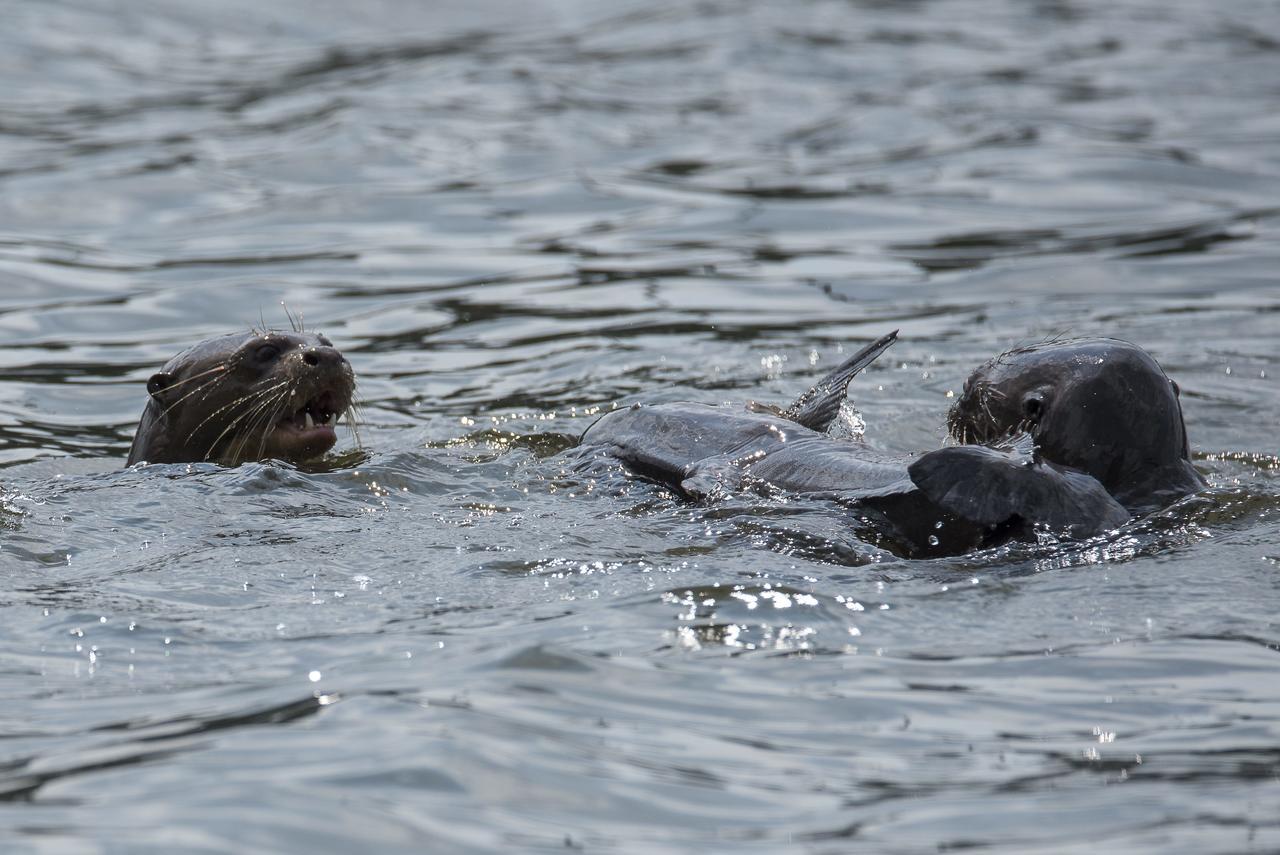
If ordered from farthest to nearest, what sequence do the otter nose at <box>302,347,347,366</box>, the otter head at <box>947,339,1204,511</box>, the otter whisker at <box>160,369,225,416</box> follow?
1. the otter whisker at <box>160,369,225,416</box>
2. the otter nose at <box>302,347,347,366</box>
3. the otter head at <box>947,339,1204,511</box>

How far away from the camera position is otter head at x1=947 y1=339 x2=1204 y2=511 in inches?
202

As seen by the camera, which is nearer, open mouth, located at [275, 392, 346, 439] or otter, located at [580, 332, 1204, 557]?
otter, located at [580, 332, 1204, 557]

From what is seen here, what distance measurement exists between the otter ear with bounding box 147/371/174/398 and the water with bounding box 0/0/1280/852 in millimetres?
499

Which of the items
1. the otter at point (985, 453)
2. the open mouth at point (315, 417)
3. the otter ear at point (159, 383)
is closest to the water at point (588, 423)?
the otter at point (985, 453)

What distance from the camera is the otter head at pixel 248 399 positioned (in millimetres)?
6234

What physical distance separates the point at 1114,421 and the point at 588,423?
2.53m

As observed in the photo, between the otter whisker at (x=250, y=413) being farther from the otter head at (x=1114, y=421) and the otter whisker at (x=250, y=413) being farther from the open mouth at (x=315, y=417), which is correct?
the otter head at (x=1114, y=421)

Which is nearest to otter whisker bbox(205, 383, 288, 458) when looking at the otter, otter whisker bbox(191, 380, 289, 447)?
otter whisker bbox(191, 380, 289, 447)

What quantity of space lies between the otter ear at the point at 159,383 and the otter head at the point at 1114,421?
121 inches

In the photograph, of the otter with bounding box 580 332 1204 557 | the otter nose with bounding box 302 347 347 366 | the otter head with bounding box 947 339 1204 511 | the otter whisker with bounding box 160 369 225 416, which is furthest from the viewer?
the otter whisker with bounding box 160 369 225 416

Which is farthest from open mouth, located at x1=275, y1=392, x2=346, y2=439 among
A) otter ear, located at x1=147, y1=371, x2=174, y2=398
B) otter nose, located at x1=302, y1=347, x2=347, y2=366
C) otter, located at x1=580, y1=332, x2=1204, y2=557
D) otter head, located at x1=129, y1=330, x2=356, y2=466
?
otter, located at x1=580, y1=332, x2=1204, y2=557

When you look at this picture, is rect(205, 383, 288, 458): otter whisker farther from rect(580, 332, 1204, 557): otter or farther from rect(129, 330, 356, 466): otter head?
rect(580, 332, 1204, 557): otter

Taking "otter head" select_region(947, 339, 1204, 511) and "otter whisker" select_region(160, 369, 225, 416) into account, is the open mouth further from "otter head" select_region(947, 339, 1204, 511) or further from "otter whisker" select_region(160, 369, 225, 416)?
"otter head" select_region(947, 339, 1204, 511)

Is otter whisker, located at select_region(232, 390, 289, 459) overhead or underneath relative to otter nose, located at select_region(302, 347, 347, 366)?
underneath
